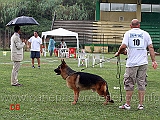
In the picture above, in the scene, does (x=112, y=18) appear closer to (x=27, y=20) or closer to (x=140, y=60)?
(x=27, y=20)

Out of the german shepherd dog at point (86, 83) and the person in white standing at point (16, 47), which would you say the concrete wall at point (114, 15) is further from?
the german shepherd dog at point (86, 83)

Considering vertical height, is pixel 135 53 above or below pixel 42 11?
below

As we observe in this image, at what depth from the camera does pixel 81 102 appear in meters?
9.22

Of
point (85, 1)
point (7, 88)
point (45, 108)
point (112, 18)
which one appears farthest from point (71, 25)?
point (45, 108)

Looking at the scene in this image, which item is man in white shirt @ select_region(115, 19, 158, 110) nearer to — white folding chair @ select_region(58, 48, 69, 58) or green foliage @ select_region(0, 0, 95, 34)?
white folding chair @ select_region(58, 48, 69, 58)

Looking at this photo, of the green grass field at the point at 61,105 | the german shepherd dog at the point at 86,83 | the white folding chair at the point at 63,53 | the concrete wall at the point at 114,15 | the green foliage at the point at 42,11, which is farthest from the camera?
the green foliage at the point at 42,11

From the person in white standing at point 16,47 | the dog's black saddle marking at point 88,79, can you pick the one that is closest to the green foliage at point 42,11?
the person in white standing at point 16,47

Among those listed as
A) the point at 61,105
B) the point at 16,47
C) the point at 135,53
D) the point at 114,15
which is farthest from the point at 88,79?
the point at 114,15

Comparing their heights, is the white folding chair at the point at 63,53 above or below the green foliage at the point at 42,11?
below

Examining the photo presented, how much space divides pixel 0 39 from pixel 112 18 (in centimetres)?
1311

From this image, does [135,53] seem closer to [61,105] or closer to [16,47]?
[61,105]

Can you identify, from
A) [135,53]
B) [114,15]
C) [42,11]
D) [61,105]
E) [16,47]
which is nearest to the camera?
[135,53]

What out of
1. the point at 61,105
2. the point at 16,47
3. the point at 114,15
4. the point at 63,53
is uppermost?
the point at 114,15

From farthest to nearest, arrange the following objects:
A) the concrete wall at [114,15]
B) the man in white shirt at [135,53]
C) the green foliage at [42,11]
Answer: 1. the green foliage at [42,11]
2. the concrete wall at [114,15]
3. the man in white shirt at [135,53]
